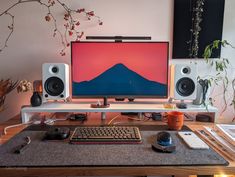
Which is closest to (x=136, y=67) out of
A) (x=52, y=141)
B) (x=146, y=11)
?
(x=146, y=11)

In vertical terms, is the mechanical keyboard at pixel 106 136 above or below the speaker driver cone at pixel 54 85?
below

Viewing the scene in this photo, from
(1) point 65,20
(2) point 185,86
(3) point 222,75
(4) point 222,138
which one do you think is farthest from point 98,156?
(3) point 222,75

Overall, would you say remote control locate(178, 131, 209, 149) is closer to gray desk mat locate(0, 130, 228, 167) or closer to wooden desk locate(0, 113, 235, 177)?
gray desk mat locate(0, 130, 228, 167)

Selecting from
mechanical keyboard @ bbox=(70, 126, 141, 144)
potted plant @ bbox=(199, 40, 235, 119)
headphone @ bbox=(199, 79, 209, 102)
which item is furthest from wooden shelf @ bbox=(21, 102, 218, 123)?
potted plant @ bbox=(199, 40, 235, 119)

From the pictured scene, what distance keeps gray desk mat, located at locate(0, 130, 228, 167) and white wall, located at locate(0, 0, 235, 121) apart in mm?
760

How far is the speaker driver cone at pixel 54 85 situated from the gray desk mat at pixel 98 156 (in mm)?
408

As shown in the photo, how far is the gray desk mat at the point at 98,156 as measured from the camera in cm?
70

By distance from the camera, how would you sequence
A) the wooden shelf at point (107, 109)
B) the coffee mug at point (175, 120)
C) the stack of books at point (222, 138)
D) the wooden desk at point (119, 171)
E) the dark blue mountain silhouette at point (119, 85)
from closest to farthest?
1. the wooden desk at point (119, 171)
2. the stack of books at point (222, 138)
3. the coffee mug at point (175, 120)
4. the wooden shelf at point (107, 109)
5. the dark blue mountain silhouette at point (119, 85)

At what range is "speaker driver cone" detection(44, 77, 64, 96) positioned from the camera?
124 centimetres

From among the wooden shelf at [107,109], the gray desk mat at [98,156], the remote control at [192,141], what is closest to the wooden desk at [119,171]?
the gray desk mat at [98,156]

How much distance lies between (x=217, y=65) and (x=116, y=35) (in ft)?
2.42

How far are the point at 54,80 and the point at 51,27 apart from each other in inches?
17.7

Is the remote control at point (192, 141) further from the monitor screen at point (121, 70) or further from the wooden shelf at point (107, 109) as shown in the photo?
the monitor screen at point (121, 70)

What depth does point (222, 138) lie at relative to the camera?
92cm
